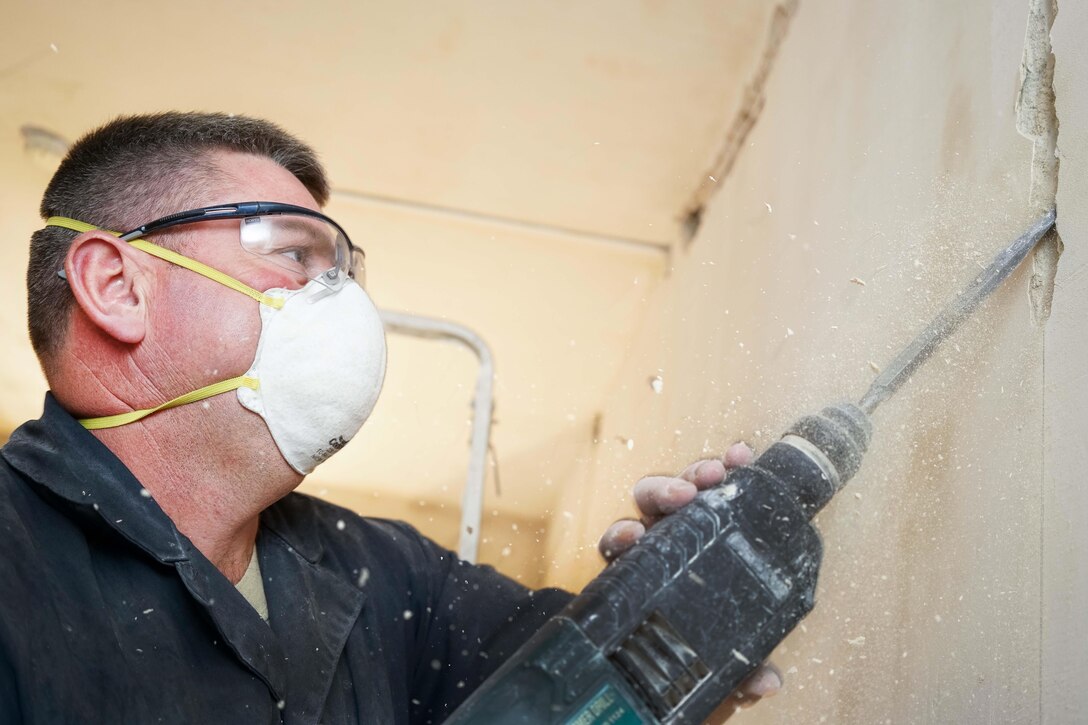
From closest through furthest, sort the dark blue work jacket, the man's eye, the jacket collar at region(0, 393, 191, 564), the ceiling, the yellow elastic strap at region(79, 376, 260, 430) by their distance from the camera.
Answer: the dark blue work jacket, the jacket collar at region(0, 393, 191, 564), the yellow elastic strap at region(79, 376, 260, 430), the man's eye, the ceiling

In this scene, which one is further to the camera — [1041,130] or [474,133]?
[474,133]

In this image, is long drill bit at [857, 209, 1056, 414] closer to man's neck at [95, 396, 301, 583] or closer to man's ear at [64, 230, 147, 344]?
man's neck at [95, 396, 301, 583]

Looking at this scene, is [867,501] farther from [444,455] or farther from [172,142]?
[444,455]

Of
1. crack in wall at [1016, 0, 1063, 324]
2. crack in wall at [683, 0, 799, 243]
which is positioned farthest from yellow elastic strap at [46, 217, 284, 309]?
crack in wall at [683, 0, 799, 243]

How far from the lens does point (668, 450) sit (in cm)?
186

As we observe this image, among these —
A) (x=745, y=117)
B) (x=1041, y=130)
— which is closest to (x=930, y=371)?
(x=1041, y=130)

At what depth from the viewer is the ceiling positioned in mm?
2143

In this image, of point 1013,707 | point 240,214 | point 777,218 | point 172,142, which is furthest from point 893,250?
point 172,142

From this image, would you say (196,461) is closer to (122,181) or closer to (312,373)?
(312,373)

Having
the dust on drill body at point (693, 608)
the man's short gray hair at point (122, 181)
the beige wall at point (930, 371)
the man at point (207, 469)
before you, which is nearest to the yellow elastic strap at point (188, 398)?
the man at point (207, 469)

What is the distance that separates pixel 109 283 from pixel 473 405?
5.32 ft

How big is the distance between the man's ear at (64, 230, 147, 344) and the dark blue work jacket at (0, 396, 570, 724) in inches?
4.5

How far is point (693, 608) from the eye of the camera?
2.78ft

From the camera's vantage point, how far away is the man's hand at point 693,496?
0.94 meters
